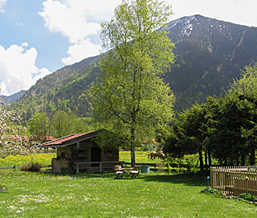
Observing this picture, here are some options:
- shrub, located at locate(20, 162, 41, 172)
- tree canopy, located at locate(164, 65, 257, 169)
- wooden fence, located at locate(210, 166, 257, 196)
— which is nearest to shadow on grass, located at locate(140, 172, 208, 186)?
tree canopy, located at locate(164, 65, 257, 169)

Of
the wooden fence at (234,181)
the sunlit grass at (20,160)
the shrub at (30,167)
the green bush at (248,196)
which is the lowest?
the sunlit grass at (20,160)

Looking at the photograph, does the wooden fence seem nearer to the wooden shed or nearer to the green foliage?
the green foliage

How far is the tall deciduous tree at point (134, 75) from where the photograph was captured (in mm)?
24875

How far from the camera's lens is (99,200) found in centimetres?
1148

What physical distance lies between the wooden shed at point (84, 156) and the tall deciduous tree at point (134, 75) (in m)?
3.17

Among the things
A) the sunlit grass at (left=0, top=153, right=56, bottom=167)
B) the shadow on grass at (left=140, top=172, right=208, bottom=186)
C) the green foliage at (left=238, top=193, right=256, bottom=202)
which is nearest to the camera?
the green foliage at (left=238, top=193, right=256, bottom=202)

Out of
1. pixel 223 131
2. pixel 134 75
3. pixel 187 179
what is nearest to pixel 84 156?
pixel 134 75

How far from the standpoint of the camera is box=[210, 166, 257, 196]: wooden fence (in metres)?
11.5

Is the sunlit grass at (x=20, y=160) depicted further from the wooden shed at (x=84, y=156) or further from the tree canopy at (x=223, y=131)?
the tree canopy at (x=223, y=131)

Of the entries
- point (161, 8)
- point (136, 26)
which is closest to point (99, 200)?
point (136, 26)

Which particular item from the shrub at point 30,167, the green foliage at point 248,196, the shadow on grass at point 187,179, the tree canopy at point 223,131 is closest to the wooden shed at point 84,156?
the shrub at point 30,167

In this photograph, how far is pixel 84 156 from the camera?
1088 inches

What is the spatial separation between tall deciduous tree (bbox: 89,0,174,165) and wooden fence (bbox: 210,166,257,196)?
10976mm

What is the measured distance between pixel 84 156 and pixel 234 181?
728 inches
